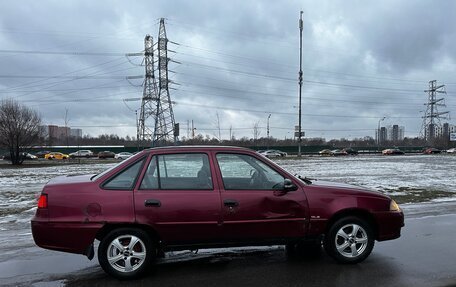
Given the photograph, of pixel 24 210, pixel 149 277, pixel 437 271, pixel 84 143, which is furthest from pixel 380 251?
pixel 84 143

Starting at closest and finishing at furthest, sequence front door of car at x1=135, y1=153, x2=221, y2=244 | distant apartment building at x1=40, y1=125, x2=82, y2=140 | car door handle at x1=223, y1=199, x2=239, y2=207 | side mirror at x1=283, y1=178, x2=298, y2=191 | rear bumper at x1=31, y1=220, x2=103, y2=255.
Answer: rear bumper at x1=31, y1=220, x2=103, y2=255 → front door of car at x1=135, y1=153, x2=221, y2=244 → car door handle at x1=223, y1=199, x2=239, y2=207 → side mirror at x1=283, y1=178, x2=298, y2=191 → distant apartment building at x1=40, y1=125, x2=82, y2=140

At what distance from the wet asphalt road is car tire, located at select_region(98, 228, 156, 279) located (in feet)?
0.47

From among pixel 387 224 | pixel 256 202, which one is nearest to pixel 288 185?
pixel 256 202

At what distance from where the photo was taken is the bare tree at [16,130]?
42.2m

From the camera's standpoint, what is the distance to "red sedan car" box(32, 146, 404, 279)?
16.6 feet

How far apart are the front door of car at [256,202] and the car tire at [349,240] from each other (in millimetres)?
467

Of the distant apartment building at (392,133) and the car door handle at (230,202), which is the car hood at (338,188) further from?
the distant apartment building at (392,133)

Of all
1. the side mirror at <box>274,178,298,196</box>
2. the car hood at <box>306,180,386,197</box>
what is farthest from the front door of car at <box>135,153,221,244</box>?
the car hood at <box>306,180,386,197</box>

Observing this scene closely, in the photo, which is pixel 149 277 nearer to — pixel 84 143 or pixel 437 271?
pixel 437 271

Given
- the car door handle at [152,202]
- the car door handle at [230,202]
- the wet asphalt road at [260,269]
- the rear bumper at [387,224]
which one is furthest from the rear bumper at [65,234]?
the rear bumper at [387,224]

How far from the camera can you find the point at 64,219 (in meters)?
5.02

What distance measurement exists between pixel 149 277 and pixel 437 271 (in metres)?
3.76

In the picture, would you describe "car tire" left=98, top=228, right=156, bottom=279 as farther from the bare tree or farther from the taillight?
the bare tree

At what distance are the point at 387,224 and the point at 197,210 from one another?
2.72 m
